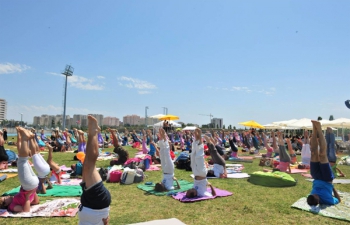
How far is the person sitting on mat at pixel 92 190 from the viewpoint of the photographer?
3.17 m

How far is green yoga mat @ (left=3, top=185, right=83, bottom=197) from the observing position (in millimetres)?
6793

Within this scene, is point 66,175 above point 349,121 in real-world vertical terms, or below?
below

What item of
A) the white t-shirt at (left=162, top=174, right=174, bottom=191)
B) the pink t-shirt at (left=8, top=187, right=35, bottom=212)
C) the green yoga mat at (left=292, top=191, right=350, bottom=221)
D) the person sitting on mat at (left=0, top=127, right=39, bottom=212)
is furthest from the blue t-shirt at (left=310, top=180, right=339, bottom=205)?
the pink t-shirt at (left=8, top=187, right=35, bottom=212)

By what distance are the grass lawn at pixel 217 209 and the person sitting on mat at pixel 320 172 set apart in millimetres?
629

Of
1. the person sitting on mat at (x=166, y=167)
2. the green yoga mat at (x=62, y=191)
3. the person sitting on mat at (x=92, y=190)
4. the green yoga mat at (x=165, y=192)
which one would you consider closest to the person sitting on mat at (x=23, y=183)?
the green yoga mat at (x=62, y=191)

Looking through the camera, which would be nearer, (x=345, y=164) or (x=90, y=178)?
(x=90, y=178)

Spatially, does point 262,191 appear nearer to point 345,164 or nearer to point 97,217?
point 97,217

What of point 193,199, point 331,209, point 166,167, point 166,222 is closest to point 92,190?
point 166,222

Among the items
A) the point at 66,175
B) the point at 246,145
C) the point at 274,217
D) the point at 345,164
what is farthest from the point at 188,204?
the point at 246,145

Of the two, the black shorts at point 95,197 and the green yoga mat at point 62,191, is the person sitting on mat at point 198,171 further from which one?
the black shorts at point 95,197

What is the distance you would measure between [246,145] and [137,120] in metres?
109

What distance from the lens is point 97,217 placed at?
3.23 m

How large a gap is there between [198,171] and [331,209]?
3.07 metres

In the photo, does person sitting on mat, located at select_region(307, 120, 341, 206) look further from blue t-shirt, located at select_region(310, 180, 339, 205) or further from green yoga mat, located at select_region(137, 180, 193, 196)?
green yoga mat, located at select_region(137, 180, 193, 196)
